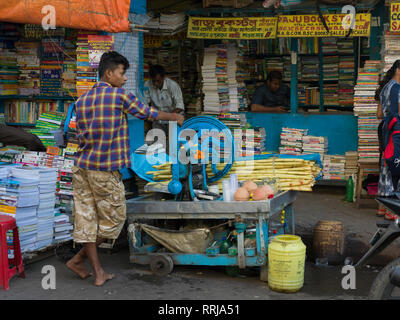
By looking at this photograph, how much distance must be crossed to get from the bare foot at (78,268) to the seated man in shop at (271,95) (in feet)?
18.3

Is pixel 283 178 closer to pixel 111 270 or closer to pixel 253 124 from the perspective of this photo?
pixel 111 270

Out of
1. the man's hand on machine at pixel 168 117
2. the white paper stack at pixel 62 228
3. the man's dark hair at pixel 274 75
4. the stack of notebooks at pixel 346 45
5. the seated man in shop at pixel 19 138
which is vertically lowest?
the white paper stack at pixel 62 228

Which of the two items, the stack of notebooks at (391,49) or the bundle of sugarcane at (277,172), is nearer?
the bundle of sugarcane at (277,172)

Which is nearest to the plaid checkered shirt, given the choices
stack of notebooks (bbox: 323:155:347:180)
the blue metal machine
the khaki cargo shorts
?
the khaki cargo shorts

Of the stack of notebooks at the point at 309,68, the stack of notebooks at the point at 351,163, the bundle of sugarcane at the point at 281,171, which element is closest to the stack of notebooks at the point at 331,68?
the stack of notebooks at the point at 309,68

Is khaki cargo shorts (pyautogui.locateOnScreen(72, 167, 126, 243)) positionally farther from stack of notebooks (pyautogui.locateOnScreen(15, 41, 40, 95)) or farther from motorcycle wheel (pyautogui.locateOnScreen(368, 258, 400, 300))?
stack of notebooks (pyautogui.locateOnScreen(15, 41, 40, 95))

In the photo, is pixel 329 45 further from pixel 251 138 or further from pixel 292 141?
pixel 251 138

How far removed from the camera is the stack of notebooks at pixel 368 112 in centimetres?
862

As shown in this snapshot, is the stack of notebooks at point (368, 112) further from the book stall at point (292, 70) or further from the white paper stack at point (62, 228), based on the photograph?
the white paper stack at point (62, 228)

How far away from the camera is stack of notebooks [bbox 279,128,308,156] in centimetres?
987

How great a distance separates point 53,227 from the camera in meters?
6.38

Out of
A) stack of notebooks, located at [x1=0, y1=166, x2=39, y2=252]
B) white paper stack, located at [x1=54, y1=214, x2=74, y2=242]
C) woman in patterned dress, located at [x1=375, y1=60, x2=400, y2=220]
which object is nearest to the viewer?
stack of notebooks, located at [x1=0, y1=166, x2=39, y2=252]

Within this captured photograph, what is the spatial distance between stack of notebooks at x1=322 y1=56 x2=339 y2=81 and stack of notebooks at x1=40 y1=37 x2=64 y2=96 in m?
5.28
